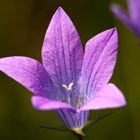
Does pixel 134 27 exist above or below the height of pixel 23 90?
above

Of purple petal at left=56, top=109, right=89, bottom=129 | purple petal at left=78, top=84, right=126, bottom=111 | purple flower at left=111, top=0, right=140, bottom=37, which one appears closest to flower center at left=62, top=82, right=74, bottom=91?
purple petal at left=56, top=109, right=89, bottom=129

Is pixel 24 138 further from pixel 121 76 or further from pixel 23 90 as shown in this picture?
pixel 121 76

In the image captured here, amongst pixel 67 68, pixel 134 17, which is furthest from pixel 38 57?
pixel 134 17

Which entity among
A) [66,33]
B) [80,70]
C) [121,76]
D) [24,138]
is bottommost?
[24,138]

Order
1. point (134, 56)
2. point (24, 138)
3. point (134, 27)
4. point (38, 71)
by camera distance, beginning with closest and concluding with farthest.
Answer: point (134, 27) → point (38, 71) → point (24, 138) → point (134, 56)

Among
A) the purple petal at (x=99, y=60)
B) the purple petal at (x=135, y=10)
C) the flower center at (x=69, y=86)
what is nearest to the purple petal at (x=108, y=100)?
the purple petal at (x=99, y=60)

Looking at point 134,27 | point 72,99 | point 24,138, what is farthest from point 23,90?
point 134,27

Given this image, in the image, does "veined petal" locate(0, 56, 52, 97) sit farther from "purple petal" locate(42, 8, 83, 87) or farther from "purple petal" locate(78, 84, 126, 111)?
"purple petal" locate(78, 84, 126, 111)
